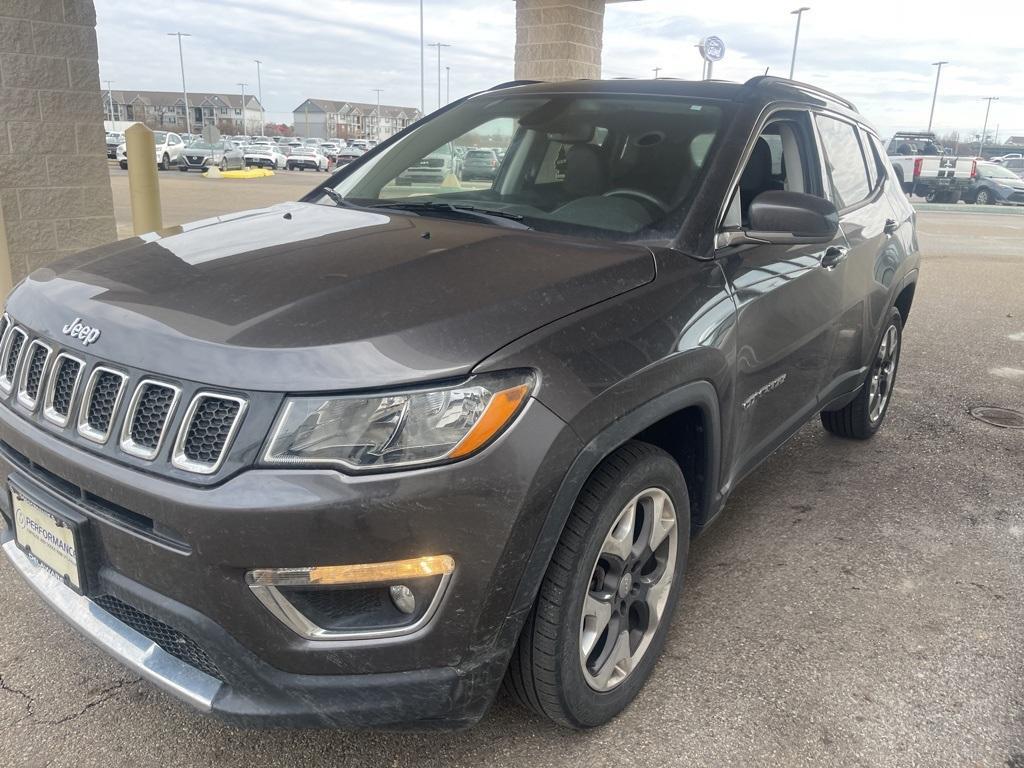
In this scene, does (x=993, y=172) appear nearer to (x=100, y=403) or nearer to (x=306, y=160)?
(x=100, y=403)

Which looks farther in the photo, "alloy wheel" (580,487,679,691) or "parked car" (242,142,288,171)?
"parked car" (242,142,288,171)

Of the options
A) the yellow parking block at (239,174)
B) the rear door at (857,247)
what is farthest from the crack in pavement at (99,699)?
the yellow parking block at (239,174)

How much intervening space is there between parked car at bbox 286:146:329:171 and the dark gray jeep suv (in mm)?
43766

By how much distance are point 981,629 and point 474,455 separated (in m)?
2.14

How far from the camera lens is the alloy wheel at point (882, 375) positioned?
4.49 metres

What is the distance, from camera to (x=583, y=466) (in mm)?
1931

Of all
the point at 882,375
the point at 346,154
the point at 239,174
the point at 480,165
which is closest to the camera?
the point at 480,165

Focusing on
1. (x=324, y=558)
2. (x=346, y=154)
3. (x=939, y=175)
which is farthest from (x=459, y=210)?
(x=346, y=154)

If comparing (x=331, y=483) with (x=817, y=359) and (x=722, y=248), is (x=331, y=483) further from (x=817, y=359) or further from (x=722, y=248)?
(x=817, y=359)

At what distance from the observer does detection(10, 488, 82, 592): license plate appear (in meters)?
1.94

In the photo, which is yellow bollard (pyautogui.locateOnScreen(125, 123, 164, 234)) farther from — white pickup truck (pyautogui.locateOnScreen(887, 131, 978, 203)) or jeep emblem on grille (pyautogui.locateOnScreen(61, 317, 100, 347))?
white pickup truck (pyautogui.locateOnScreen(887, 131, 978, 203))

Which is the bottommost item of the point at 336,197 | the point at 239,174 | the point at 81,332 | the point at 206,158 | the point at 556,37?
the point at 239,174

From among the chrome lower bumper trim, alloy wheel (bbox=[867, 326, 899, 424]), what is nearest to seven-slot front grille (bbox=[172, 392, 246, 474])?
the chrome lower bumper trim

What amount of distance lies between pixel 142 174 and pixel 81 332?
509 centimetres
